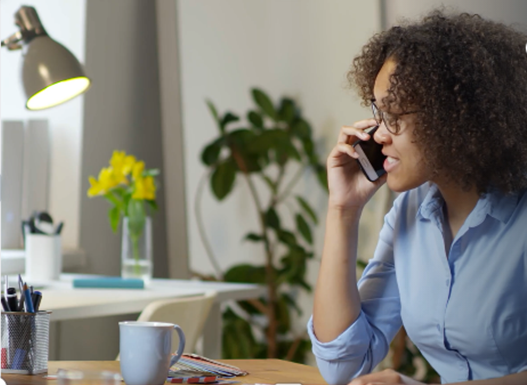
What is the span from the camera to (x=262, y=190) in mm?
3205

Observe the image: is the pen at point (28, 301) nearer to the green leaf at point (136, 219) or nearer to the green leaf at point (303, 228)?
the green leaf at point (136, 219)

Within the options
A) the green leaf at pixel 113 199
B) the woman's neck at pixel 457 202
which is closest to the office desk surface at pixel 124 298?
the green leaf at pixel 113 199

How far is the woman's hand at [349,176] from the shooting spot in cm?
119

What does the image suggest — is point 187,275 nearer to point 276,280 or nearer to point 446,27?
point 276,280

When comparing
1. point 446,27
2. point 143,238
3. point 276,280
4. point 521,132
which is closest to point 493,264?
point 521,132

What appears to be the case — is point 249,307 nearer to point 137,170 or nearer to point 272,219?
point 272,219

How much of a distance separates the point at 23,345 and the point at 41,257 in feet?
3.91

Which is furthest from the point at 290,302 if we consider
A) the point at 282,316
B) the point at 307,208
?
the point at 307,208

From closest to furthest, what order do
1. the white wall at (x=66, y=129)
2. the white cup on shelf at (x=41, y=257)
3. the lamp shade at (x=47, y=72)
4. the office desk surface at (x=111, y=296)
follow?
the office desk surface at (x=111, y=296) → the lamp shade at (x=47, y=72) → the white cup on shelf at (x=41, y=257) → the white wall at (x=66, y=129)

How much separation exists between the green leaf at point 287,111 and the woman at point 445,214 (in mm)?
1806

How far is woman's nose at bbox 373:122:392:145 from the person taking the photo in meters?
1.11

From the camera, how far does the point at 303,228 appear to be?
2.90m

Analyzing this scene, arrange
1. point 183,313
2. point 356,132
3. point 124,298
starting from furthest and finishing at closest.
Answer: point 124,298, point 183,313, point 356,132

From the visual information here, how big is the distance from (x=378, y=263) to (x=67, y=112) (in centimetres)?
176
